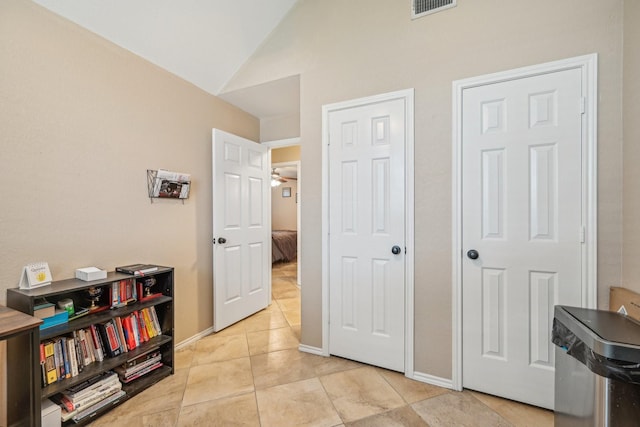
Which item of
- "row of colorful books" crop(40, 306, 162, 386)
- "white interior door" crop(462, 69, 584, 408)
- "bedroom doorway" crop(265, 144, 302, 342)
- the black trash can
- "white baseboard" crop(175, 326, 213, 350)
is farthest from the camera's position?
"bedroom doorway" crop(265, 144, 302, 342)

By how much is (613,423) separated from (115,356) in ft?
8.31

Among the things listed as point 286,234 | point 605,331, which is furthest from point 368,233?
point 286,234

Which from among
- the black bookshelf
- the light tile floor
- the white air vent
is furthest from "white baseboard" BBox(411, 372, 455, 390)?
the white air vent

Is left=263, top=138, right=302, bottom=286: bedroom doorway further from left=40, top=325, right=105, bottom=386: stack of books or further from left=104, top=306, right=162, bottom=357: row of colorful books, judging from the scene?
left=40, top=325, right=105, bottom=386: stack of books

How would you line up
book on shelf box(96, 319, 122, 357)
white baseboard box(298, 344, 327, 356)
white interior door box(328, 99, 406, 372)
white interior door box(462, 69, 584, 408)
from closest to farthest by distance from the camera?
white interior door box(462, 69, 584, 408)
book on shelf box(96, 319, 122, 357)
white interior door box(328, 99, 406, 372)
white baseboard box(298, 344, 327, 356)

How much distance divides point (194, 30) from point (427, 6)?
5.92 feet

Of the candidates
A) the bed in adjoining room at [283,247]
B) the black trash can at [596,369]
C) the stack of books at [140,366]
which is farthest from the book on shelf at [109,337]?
the bed in adjoining room at [283,247]

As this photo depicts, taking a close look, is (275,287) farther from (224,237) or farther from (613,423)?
(613,423)

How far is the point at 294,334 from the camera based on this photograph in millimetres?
2729

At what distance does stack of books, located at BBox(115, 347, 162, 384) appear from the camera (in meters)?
1.83

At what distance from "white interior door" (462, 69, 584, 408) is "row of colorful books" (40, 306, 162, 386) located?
2.27 m

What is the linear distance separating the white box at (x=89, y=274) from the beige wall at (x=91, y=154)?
8 cm

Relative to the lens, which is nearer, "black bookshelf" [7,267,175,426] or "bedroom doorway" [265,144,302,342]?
"black bookshelf" [7,267,175,426]

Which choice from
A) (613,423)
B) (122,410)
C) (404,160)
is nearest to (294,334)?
(122,410)
